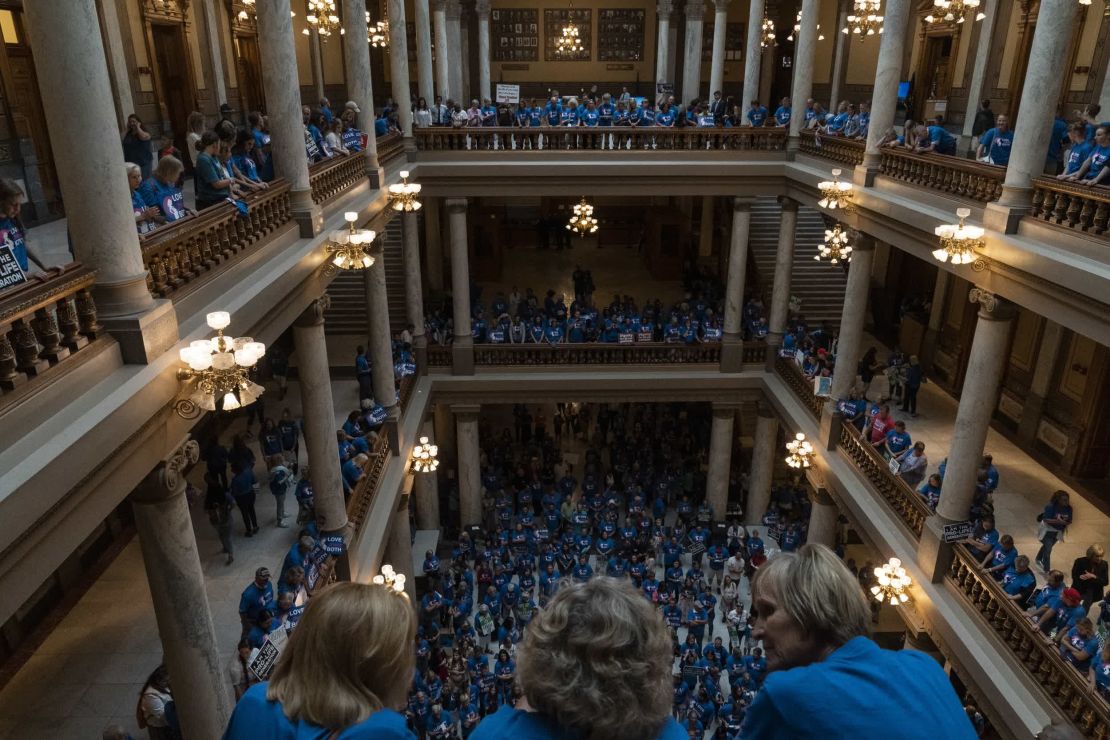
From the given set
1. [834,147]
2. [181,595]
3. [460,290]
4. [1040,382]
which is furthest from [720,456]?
[181,595]

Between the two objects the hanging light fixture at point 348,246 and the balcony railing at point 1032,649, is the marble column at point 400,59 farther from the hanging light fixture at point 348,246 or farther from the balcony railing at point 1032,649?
the balcony railing at point 1032,649

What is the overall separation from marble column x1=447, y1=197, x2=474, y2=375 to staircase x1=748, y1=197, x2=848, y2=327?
7.90 meters

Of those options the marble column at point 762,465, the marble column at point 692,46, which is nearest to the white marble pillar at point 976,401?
the marble column at point 762,465

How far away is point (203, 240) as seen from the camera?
5863 mm

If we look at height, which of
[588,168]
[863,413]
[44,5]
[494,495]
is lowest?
[494,495]

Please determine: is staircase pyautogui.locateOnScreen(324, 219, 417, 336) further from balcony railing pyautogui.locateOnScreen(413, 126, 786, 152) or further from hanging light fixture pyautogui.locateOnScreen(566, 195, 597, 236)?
hanging light fixture pyautogui.locateOnScreen(566, 195, 597, 236)

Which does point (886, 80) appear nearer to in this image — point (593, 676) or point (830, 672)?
point (830, 672)

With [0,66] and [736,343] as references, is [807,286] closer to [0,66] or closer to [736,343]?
[736,343]

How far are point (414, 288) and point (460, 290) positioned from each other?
97 centimetres

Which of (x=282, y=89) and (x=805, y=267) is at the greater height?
(x=282, y=89)

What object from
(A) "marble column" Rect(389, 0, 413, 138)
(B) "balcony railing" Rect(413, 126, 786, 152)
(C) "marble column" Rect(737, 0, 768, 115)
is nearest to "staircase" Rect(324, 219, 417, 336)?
(B) "balcony railing" Rect(413, 126, 786, 152)

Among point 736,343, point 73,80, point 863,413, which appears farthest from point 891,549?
point 73,80

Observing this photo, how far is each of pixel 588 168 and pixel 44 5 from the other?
11.6 metres

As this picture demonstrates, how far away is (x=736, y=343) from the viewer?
54.3 feet
